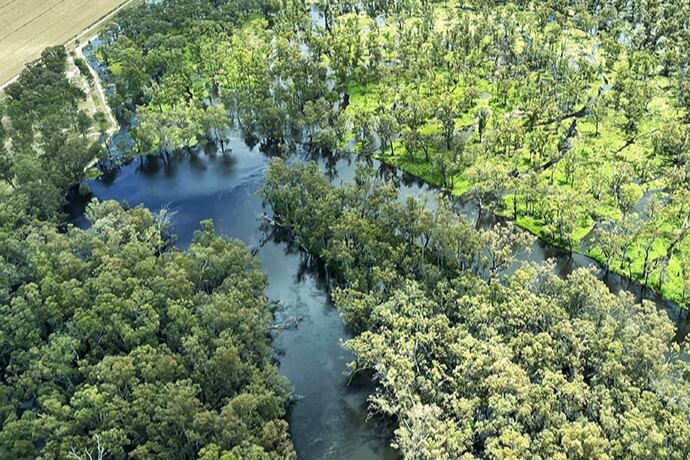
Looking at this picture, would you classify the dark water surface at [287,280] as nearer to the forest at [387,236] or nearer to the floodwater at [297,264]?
the floodwater at [297,264]

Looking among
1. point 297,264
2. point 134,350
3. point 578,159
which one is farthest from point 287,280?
point 578,159

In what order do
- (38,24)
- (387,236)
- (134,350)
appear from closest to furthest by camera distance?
(134,350) < (387,236) < (38,24)

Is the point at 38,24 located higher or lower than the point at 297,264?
higher

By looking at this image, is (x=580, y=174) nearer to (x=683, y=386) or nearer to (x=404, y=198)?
(x=404, y=198)

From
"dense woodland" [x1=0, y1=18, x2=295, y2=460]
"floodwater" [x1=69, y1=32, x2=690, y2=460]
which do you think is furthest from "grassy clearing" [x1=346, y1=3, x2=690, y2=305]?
"dense woodland" [x1=0, y1=18, x2=295, y2=460]

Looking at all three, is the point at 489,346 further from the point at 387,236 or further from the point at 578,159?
the point at 578,159

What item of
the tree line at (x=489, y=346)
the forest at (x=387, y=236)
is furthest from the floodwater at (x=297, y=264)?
the tree line at (x=489, y=346)

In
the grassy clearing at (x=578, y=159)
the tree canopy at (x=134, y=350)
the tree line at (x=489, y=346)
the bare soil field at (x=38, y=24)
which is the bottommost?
the grassy clearing at (x=578, y=159)
